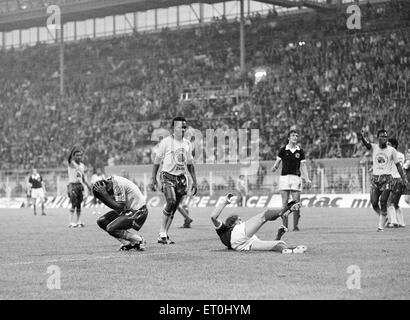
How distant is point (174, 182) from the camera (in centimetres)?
1552

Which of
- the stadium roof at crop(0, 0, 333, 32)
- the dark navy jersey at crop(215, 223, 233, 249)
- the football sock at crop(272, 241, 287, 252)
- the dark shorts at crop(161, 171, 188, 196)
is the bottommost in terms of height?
the football sock at crop(272, 241, 287, 252)

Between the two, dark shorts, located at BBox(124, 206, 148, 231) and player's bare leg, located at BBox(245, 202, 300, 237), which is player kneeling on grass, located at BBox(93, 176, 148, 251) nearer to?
dark shorts, located at BBox(124, 206, 148, 231)

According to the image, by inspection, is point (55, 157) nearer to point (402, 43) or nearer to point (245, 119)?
point (245, 119)

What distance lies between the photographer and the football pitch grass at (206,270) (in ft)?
28.1

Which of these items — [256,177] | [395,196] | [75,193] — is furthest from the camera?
[256,177]

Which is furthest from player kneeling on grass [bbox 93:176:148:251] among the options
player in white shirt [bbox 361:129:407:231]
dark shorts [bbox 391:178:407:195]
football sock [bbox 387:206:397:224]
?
football sock [bbox 387:206:397:224]

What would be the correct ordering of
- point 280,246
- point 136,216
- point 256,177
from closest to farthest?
point 280,246, point 136,216, point 256,177

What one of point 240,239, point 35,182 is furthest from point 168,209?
point 35,182

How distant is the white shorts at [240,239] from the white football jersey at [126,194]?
1613 millimetres

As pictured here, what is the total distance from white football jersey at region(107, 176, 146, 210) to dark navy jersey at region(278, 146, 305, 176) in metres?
6.78

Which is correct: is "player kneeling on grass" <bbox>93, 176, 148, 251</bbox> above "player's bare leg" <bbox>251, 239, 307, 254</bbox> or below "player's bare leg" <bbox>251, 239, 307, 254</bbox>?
above

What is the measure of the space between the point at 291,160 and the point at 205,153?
21864 mm

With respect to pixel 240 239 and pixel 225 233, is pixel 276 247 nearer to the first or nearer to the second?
pixel 240 239

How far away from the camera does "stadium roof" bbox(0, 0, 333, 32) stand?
53.9 metres
